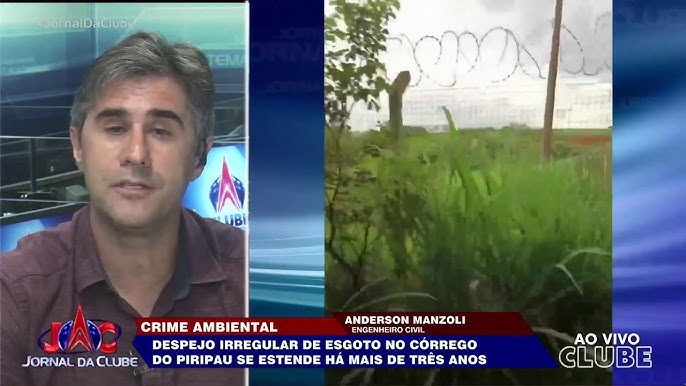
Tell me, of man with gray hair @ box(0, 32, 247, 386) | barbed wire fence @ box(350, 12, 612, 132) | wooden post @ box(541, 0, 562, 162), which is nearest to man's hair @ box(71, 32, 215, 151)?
man with gray hair @ box(0, 32, 247, 386)

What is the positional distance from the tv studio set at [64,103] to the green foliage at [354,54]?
0.39 metres

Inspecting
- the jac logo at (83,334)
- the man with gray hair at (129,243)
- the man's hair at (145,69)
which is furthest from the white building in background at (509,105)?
the jac logo at (83,334)

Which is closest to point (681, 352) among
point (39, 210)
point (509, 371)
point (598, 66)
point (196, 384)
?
point (509, 371)

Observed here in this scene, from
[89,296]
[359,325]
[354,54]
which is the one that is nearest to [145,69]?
[354,54]

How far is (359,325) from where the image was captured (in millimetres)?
3873

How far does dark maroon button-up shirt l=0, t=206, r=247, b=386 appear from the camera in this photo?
3.90 meters

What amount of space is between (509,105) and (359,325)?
115cm

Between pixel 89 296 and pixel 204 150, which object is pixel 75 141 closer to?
pixel 204 150

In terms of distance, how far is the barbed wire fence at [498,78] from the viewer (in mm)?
3834

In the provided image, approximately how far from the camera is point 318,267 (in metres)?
3.87

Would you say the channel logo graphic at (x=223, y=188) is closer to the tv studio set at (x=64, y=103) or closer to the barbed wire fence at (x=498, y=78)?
the tv studio set at (x=64, y=103)

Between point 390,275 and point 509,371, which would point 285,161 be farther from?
point 509,371

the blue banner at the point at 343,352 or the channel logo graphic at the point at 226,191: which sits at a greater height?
the channel logo graphic at the point at 226,191

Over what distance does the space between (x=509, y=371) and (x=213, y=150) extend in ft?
5.28
